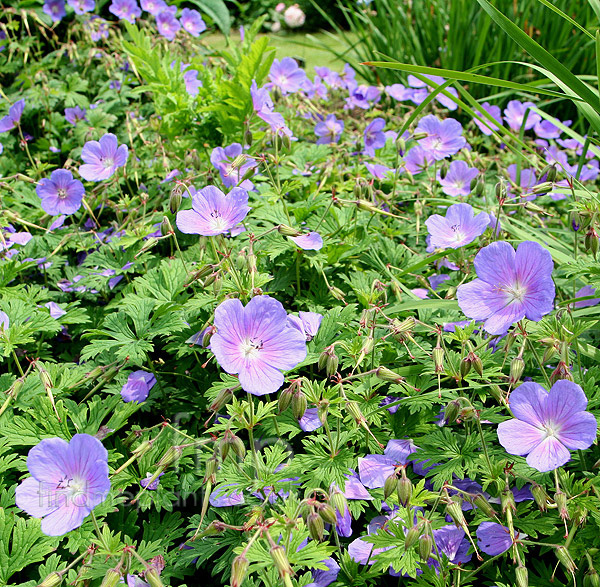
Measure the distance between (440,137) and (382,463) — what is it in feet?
4.71

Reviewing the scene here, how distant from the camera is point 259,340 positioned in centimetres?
114

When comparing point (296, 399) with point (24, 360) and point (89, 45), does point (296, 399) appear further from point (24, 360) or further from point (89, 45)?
point (89, 45)

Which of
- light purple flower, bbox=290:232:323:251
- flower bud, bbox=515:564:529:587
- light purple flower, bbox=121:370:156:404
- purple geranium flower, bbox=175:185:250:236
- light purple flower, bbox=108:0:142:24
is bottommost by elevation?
light purple flower, bbox=121:370:156:404

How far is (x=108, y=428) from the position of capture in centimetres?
138

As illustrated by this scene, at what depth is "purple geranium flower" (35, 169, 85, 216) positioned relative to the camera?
2000 millimetres

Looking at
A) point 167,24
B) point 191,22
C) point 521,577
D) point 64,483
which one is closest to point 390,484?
point 521,577

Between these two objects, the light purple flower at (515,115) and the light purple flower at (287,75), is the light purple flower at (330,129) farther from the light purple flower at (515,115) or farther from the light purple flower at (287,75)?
the light purple flower at (515,115)

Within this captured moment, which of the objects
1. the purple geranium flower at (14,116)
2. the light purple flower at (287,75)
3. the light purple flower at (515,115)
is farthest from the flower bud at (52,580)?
the light purple flower at (515,115)

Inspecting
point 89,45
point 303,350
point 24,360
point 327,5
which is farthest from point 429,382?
point 327,5

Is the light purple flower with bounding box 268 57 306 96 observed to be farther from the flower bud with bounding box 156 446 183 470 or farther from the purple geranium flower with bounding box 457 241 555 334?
the flower bud with bounding box 156 446 183 470

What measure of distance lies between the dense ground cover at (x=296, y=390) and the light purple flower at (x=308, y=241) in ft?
0.05

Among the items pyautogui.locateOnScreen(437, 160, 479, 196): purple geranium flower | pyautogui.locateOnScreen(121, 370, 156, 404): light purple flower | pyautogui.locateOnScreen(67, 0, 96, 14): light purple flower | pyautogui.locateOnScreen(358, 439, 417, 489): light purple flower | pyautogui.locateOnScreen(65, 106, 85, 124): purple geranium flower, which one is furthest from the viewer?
pyautogui.locateOnScreen(67, 0, 96, 14): light purple flower

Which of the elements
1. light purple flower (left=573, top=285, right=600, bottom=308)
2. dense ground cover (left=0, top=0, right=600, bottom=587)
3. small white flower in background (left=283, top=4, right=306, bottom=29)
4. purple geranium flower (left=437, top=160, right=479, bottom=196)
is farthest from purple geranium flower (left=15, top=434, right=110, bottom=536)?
small white flower in background (left=283, top=4, right=306, bottom=29)

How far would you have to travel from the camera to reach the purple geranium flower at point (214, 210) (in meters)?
1.40
